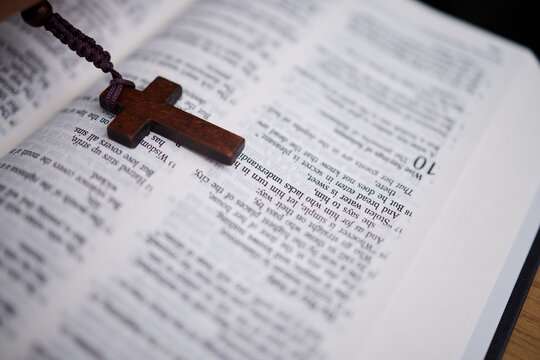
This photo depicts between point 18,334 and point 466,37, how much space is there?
956 millimetres

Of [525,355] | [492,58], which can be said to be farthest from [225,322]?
[492,58]

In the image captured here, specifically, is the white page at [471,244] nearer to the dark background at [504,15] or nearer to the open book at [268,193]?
the open book at [268,193]

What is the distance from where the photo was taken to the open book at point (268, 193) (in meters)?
0.49

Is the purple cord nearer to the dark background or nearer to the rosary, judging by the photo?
the rosary

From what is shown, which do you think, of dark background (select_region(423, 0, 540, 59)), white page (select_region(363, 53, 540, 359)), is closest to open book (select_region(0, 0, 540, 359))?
white page (select_region(363, 53, 540, 359))

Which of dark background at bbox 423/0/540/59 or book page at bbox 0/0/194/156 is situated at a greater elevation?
dark background at bbox 423/0/540/59

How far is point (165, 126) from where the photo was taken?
0.60 metres

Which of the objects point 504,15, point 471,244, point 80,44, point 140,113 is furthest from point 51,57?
point 504,15

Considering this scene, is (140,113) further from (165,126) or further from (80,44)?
(80,44)

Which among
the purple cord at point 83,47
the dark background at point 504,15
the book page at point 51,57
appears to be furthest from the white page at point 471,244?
the book page at point 51,57

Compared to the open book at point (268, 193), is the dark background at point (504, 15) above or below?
above

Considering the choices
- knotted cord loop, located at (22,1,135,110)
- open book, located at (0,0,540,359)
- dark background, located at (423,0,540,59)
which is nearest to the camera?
open book, located at (0,0,540,359)

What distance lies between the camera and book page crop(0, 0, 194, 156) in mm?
638

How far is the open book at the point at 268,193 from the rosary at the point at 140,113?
0.08 ft
